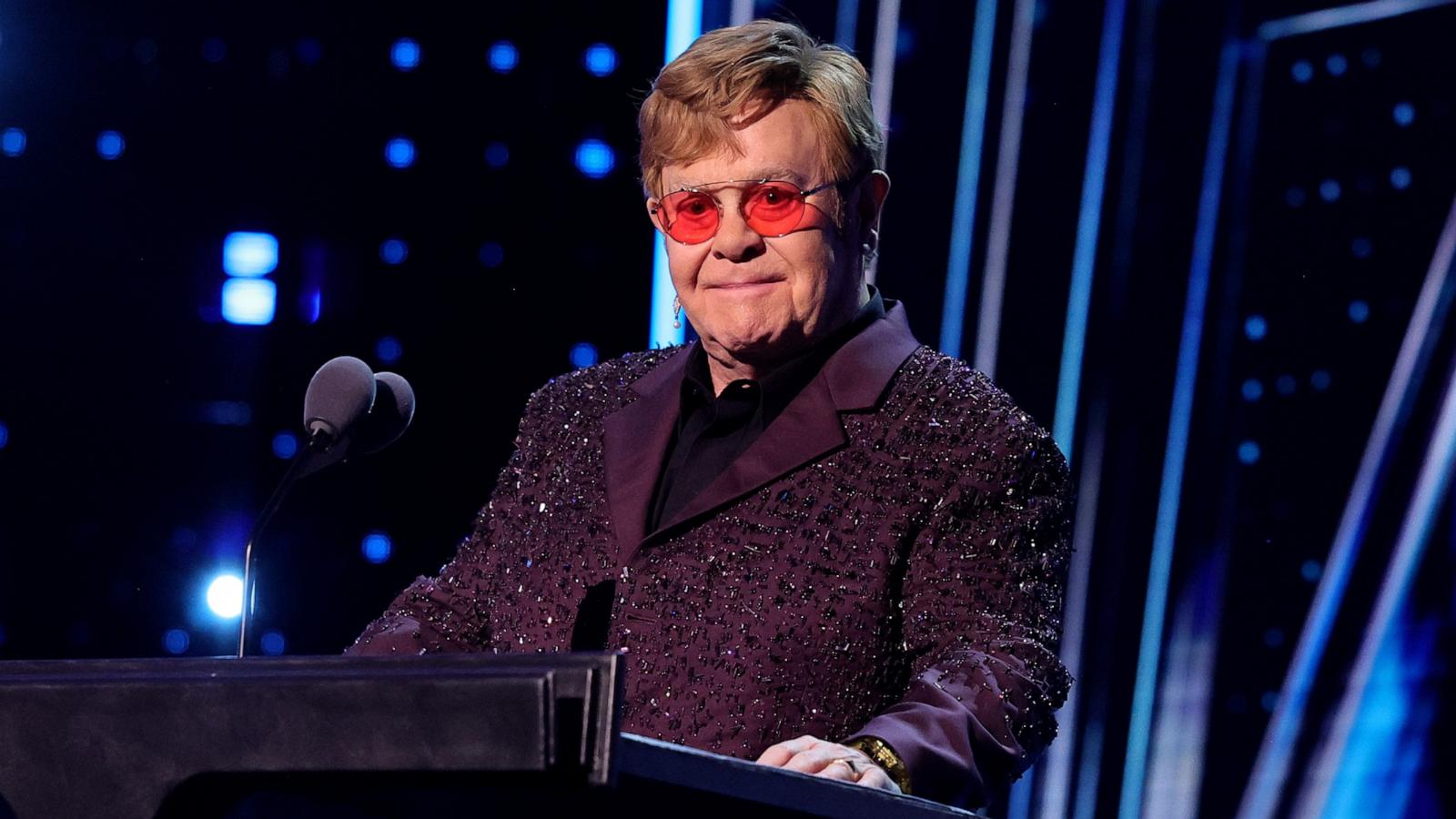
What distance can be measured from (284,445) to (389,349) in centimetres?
30

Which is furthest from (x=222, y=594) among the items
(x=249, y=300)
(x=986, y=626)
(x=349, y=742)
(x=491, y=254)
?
(x=349, y=742)

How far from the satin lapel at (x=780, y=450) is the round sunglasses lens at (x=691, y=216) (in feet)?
0.77

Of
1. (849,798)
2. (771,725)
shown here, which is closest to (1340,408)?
(771,725)

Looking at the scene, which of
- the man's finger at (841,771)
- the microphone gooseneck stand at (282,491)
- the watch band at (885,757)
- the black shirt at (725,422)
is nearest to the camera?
the man's finger at (841,771)

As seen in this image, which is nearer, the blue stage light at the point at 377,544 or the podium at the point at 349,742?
the podium at the point at 349,742

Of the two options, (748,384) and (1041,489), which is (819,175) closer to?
(748,384)

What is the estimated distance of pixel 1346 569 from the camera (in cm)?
284

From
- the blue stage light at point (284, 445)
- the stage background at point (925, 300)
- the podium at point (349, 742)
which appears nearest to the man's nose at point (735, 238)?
the podium at point (349, 742)

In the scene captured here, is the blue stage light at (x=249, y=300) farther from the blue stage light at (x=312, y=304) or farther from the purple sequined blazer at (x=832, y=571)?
the purple sequined blazer at (x=832, y=571)

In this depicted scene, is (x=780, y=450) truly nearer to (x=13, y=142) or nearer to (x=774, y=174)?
(x=774, y=174)

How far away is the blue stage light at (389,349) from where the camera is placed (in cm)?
327

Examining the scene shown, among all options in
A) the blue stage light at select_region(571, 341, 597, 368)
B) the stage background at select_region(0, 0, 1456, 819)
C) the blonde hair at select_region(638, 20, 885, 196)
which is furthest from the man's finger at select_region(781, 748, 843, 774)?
the blue stage light at select_region(571, 341, 597, 368)

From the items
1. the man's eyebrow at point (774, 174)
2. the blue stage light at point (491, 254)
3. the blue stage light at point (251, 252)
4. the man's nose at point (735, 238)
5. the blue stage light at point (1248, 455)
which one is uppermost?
the man's eyebrow at point (774, 174)

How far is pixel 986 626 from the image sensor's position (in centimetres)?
171
